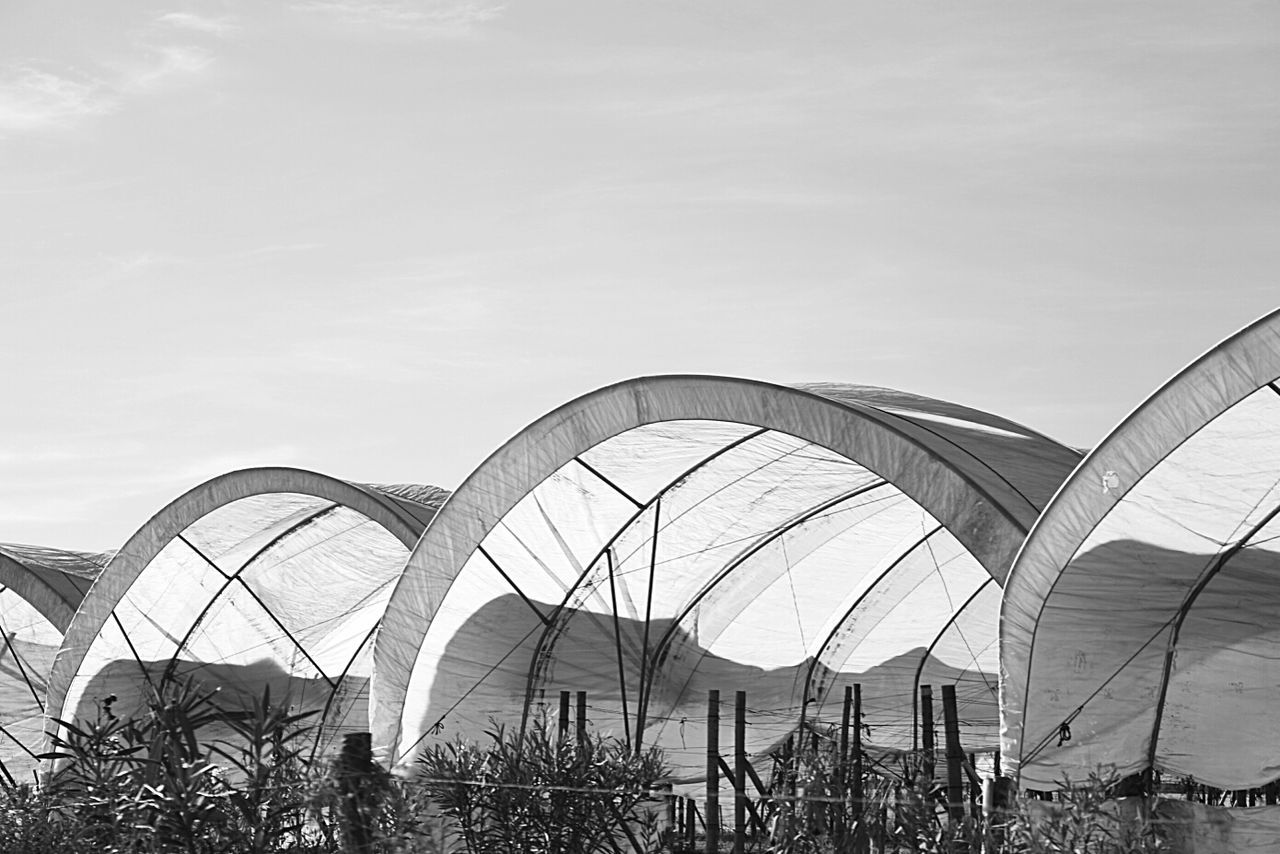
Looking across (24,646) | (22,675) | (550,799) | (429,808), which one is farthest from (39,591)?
(550,799)

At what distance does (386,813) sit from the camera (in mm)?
9688

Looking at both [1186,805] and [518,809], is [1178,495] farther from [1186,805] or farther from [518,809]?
[518,809]

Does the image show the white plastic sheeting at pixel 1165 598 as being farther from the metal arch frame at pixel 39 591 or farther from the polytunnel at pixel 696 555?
the metal arch frame at pixel 39 591

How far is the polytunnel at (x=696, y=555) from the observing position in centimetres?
1198

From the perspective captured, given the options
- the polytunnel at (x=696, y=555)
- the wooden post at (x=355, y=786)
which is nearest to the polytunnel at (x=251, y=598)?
the polytunnel at (x=696, y=555)

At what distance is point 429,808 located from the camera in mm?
13508

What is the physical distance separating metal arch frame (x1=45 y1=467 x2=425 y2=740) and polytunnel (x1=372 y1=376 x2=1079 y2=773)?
9.05 ft

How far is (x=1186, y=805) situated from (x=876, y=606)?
7197 millimetres

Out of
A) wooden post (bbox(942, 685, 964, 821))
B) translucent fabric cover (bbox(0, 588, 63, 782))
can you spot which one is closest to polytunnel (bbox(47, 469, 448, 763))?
translucent fabric cover (bbox(0, 588, 63, 782))

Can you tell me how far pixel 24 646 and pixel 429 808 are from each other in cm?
1217

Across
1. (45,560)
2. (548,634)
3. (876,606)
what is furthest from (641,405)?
(45,560)

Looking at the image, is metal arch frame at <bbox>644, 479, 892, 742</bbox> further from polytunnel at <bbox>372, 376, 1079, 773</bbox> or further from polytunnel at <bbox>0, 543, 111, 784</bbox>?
polytunnel at <bbox>0, 543, 111, 784</bbox>

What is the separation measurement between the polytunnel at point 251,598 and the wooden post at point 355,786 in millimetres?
8844

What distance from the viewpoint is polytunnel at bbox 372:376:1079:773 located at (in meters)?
12.0
